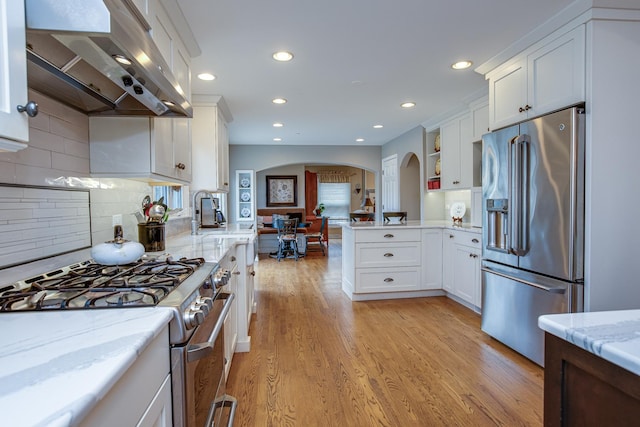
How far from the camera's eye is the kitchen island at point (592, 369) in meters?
0.69

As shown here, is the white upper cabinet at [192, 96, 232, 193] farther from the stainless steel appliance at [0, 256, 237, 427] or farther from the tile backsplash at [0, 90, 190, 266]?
the stainless steel appliance at [0, 256, 237, 427]

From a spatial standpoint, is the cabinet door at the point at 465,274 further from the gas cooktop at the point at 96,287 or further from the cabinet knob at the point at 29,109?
the cabinet knob at the point at 29,109

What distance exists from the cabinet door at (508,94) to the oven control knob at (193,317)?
2549 millimetres

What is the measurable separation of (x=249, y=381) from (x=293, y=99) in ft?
9.64

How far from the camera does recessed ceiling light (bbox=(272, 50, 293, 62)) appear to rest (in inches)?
109

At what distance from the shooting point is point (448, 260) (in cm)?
399

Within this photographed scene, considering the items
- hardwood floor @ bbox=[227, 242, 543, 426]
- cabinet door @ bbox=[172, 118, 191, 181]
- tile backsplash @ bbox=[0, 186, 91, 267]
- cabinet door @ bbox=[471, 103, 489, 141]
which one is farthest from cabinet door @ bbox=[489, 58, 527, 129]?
tile backsplash @ bbox=[0, 186, 91, 267]

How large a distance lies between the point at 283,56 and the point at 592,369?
274cm

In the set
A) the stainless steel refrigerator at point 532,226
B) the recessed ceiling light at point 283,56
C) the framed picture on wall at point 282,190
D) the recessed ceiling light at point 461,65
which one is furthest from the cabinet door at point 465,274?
the framed picture on wall at point 282,190

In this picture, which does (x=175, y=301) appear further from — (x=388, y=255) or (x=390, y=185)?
(x=390, y=185)

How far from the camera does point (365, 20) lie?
7.45ft

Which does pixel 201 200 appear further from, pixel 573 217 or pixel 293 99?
pixel 573 217

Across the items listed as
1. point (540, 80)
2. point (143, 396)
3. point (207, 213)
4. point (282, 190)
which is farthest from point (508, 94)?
point (282, 190)

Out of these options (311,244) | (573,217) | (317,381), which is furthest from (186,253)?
(311,244)
